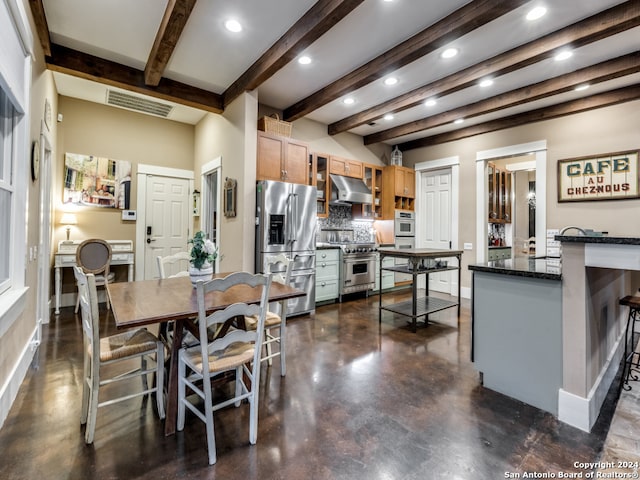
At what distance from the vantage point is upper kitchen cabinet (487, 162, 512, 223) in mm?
5840

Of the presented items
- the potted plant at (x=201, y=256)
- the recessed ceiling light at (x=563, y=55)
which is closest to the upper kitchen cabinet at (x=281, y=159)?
the potted plant at (x=201, y=256)

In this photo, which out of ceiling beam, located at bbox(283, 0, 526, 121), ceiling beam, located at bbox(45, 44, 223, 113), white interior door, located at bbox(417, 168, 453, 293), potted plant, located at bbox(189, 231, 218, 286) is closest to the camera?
potted plant, located at bbox(189, 231, 218, 286)

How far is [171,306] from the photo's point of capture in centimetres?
184

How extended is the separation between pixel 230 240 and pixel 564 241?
373 centimetres

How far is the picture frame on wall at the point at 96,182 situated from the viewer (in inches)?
184

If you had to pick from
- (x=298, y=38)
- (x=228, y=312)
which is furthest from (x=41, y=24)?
(x=228, y=312)

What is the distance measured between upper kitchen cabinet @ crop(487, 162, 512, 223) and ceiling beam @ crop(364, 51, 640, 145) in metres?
1.37

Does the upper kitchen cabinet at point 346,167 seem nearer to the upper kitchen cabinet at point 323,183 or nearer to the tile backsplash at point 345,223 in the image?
the upper kitchen cabinet at point 323,183

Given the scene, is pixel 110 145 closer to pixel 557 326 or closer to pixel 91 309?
pixel 91 309

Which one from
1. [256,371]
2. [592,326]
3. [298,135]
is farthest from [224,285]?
[298,135]

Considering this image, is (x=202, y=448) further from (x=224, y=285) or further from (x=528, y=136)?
(x=528, y=136)

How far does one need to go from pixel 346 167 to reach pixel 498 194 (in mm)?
3063

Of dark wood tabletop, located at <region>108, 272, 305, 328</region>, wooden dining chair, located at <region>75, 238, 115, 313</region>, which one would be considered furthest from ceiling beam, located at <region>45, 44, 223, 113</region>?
dark wood tabletop, located at <region>108, 272, 305, 328</region>

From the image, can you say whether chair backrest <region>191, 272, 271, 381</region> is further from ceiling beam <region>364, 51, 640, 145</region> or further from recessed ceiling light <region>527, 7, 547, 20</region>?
ceiling beam <region>364, 51, 640, 145</region>
